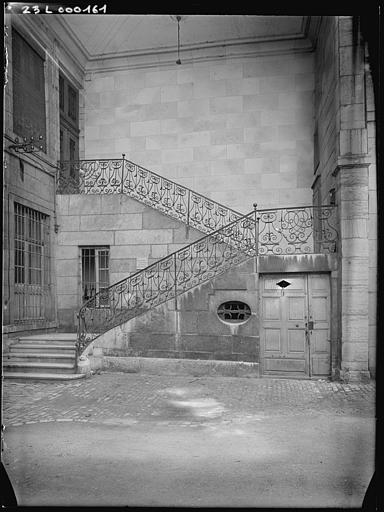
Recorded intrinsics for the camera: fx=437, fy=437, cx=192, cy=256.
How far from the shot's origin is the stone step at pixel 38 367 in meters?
9.61

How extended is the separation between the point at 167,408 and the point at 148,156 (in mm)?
9984

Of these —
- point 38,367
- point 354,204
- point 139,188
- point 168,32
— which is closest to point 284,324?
→ point 354,204

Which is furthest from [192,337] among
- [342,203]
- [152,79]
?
[152,79]

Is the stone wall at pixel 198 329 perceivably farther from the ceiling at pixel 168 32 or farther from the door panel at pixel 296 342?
the ceiling at pixel 168 32

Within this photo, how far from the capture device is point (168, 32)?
1397 centimetres

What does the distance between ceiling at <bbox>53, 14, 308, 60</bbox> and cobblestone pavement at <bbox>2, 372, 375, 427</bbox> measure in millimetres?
10245

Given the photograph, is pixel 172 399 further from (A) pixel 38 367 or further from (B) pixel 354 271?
(B) pixel 354 271

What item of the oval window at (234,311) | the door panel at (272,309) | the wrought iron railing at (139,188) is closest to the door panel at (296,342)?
the door panel at (272,309)

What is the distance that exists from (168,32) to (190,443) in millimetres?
12772

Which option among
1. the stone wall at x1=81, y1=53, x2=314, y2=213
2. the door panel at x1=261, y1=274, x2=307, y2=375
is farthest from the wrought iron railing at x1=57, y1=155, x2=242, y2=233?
the door panel at x1=261, y1=274, x2=307, y2=375

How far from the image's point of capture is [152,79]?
15.2 m

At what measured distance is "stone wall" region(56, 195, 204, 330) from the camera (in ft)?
41.2

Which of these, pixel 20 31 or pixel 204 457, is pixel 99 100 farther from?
pixel 204 457

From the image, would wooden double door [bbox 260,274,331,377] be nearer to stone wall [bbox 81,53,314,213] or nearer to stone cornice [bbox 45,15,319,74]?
stone wall [bbox 81,53,314,213]
